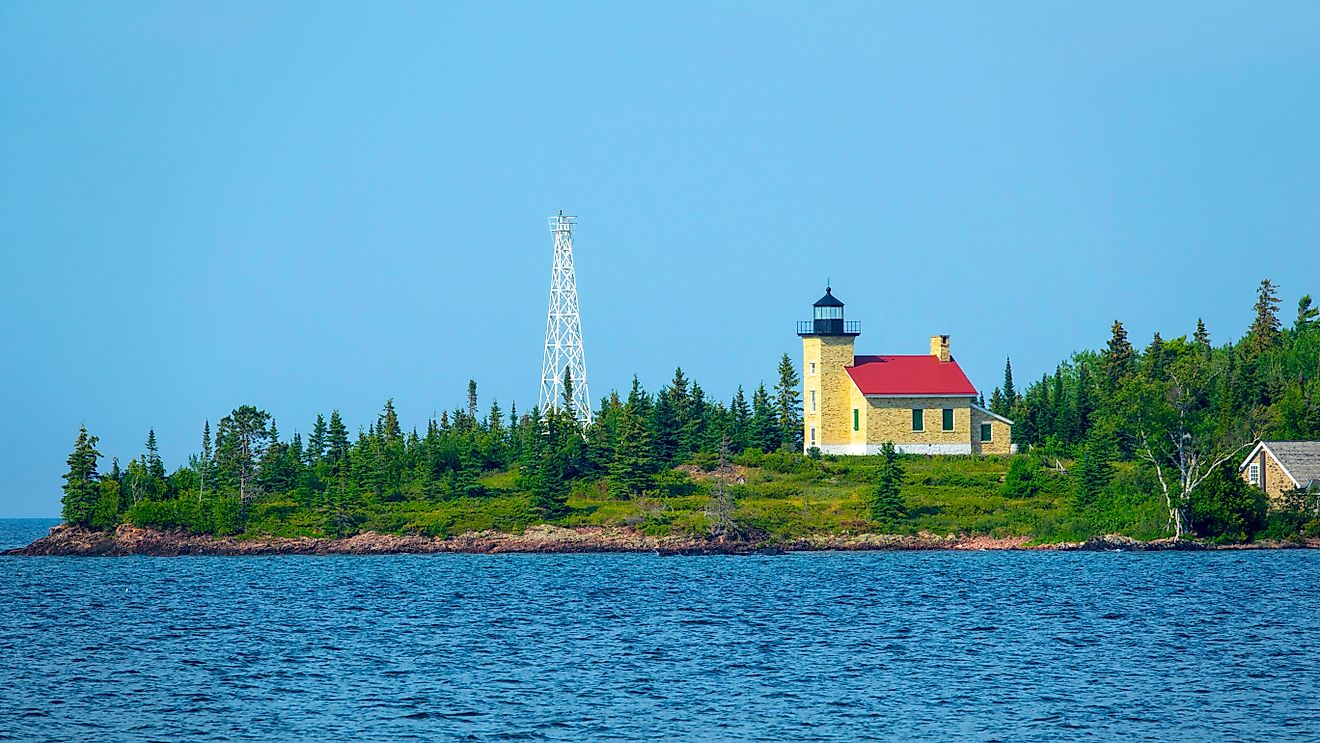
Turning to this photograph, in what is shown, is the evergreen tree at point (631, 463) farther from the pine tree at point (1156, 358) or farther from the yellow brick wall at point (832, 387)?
the pine tree at point (1156, 358)

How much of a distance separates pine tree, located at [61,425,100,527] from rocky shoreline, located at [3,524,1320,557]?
72 cm

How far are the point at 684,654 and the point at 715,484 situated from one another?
37.4 m

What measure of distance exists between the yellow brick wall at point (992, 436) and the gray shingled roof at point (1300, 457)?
51.7 feet

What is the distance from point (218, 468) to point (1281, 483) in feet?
167

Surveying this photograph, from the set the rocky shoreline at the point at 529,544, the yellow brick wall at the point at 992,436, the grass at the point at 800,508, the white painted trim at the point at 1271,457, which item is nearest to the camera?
the white painted trim at the point at 1271,457

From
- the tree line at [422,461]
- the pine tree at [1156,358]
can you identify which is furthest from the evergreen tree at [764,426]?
the pine tree at [1156,358]

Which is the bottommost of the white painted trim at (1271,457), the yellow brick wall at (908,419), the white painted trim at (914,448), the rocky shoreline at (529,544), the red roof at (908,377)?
the rocky shoreline at (529,544)

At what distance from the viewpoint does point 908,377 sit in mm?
75062

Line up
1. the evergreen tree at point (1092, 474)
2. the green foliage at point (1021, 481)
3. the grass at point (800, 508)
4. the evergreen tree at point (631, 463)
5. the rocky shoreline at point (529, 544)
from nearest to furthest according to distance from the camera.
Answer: the rocky shoreline at point (529, 544), the grass at point (800, 508), the evergreen tree at point (1092, 474), the green foliage at point (1021, 481), the evergreen tree at point (631, 463)

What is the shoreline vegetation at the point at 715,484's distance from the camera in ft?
204

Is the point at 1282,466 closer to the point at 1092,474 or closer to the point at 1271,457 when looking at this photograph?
the point at 1271,457

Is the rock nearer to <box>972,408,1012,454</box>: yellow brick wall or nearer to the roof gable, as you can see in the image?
the roof gable

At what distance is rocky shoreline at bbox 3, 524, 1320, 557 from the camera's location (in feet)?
204

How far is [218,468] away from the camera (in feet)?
253
